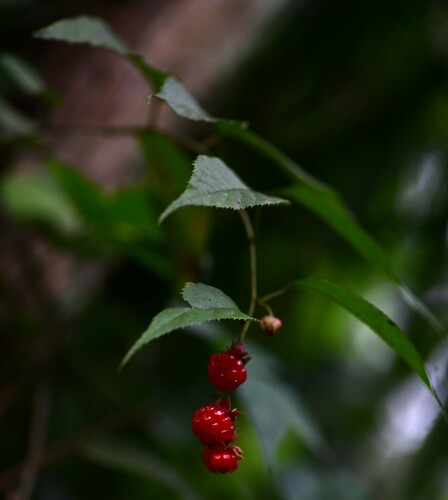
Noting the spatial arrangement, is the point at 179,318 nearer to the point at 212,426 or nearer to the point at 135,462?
the point at 212,426

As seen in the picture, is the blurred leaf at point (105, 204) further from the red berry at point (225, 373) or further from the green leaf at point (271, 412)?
the red berry at point (225, 373)

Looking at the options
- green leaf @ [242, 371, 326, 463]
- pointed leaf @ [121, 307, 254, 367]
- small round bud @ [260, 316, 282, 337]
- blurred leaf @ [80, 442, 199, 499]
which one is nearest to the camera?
pointed leaf @ [121, 307, 254, 367]

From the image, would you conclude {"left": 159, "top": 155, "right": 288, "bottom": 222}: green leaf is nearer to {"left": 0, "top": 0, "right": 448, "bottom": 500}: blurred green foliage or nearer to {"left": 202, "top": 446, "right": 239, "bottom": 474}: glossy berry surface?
{"left": 202, "top": 446, "right": 239, "bottom": 474}: glossy berry surface

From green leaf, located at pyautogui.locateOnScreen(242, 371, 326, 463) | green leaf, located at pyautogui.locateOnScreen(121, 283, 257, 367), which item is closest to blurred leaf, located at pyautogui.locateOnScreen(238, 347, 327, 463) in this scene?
green leaf, located at pyautogui.locateOnScreen(242, 371, 326, 463)

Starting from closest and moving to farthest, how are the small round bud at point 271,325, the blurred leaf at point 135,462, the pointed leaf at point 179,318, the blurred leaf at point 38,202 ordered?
1. the pointed leaf at point 179,318
2. the small round bud at point 271,325
3. the blurred leaf at point 135,462
4. the blurred leaf at point 38,202

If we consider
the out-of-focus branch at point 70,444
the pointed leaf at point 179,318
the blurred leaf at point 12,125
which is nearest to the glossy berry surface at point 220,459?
the pointed leaf at point 179,318

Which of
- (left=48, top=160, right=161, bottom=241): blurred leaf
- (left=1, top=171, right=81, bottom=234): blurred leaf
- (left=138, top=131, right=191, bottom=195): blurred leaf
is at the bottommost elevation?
(left=1, top=171, right=81, bottom=234): blurred leaf

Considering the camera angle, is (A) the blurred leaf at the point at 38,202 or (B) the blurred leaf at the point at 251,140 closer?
(B) the blurred leaf at the point at 251,140

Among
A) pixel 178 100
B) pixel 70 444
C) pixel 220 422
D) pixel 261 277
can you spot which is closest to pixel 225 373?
pixel 220 422
